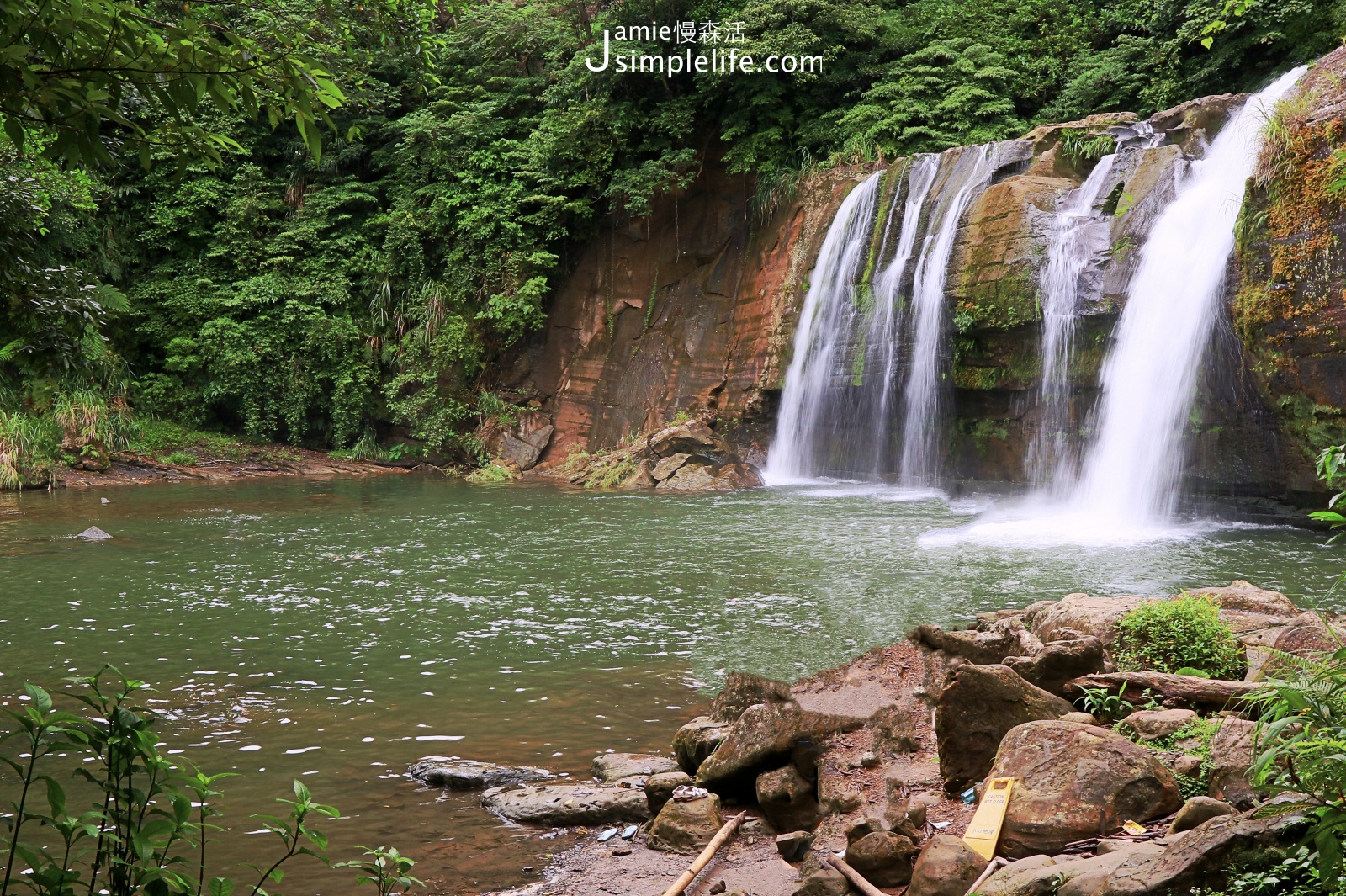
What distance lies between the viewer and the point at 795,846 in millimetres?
4137

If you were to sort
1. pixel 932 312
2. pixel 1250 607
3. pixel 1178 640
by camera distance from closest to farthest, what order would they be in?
pixel 1178 640 < pixel 1250 607 < pixel 932 312

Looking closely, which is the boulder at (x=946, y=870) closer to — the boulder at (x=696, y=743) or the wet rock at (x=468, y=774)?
the boulder at (x=696, y=743)

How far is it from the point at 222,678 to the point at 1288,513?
12335 millimetres

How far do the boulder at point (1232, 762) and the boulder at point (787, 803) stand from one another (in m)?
1.66

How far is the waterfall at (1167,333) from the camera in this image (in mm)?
12758

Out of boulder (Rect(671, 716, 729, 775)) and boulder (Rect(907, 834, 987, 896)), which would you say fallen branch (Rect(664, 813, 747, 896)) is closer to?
boulder (Rect(671, 716, 729, 775))

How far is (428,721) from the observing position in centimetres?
604

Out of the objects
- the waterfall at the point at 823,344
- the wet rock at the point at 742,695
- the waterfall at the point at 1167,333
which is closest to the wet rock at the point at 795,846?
the wet rock at the point at 742,695

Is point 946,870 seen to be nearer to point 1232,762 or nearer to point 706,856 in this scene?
point 706,856

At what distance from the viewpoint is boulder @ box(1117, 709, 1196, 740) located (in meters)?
4.29

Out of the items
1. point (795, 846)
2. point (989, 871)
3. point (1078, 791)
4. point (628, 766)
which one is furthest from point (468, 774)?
point (1078, 791)

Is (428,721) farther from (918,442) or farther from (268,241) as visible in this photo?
(268,241)

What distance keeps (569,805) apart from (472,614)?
442cm

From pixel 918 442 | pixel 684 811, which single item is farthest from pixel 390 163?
pixel 684 811
